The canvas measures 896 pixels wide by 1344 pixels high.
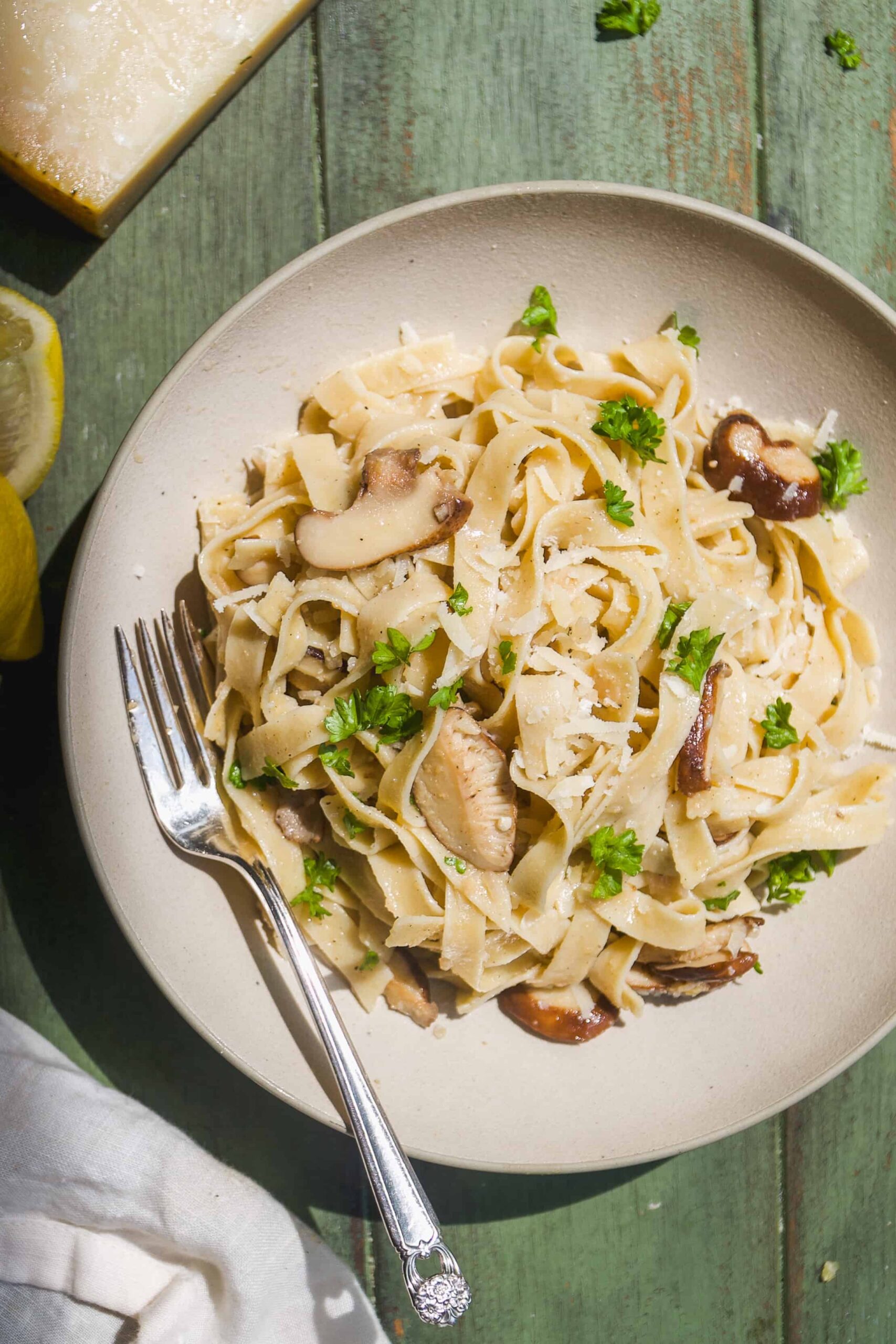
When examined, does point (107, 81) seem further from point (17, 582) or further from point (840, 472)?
point (840, 472)

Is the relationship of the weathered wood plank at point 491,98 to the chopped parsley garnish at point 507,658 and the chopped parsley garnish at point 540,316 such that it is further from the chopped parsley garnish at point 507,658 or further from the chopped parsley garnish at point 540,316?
the chopped parsley garnish at point 507,658

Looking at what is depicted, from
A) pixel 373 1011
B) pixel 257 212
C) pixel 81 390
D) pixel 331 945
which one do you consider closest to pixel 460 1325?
pixel 373 1011

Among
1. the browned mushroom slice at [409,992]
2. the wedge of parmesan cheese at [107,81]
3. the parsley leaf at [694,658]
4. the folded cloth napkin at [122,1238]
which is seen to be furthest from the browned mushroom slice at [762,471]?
the folded cloth napkin at [122,1238]

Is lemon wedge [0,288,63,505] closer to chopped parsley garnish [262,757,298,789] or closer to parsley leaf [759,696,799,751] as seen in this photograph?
chopped parsley garnish [262,757,298,789]

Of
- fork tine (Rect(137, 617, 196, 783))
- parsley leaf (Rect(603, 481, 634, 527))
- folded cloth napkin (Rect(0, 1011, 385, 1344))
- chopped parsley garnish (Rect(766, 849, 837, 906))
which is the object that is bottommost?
folded cloth napkin (Rect(0, 1011, 385, 1344))

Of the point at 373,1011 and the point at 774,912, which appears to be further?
the point at 774,912

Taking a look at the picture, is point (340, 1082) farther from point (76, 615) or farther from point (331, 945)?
point (76, 615)

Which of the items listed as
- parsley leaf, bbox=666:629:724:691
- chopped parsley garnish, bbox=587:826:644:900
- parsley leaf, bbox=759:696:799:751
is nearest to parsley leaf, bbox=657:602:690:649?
parsley leaf, bbox=666:629:724:691
